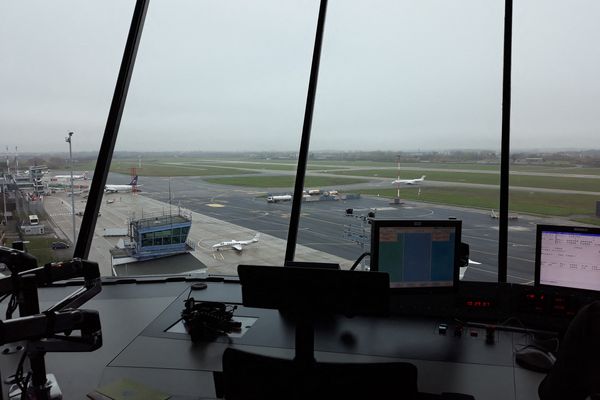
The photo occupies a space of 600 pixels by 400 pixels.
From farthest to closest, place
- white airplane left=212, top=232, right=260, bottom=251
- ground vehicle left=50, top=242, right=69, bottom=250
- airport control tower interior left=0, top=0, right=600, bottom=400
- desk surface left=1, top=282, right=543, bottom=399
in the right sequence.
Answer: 1. white airplane left=212, top=232, right=260, bottom=251
2. ground vehicle left=50, top=242, right=69, bottom=250
3. airport control tower interior left=0, top=0, right=600, bottom=400
4. desk surface left=1, top=282, right=543, bottom=399

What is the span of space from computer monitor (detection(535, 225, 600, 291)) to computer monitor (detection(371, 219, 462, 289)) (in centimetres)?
38

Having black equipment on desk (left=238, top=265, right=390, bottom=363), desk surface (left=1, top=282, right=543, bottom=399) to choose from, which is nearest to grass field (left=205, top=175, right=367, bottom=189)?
desk surface (left=1, top=282, right=543, bottom=399)

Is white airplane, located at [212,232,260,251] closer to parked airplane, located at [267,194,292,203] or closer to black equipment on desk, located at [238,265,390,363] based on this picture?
parked airplane, located at [267,194,292,203]

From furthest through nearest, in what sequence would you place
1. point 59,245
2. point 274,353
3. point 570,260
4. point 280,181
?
1. point 280,181
2. point 59,245
3. point 570,260
4. point 274,353

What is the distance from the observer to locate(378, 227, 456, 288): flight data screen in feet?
7.06

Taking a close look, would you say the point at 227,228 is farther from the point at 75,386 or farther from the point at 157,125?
the point at 75,386

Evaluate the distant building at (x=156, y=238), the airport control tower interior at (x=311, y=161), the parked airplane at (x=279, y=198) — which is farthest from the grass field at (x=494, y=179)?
the distant building at (x=156, y=238)

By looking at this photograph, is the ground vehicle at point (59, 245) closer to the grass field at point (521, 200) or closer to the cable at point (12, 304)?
the cable at point (12, 304)

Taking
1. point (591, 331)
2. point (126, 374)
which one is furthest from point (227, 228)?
point (591, 331)

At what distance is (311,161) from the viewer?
350 cm

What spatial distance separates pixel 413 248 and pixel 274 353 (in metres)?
0.85

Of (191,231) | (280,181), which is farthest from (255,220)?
(191,231)

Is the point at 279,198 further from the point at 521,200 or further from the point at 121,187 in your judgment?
the point at 521,200

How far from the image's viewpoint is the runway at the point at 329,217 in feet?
8.68
